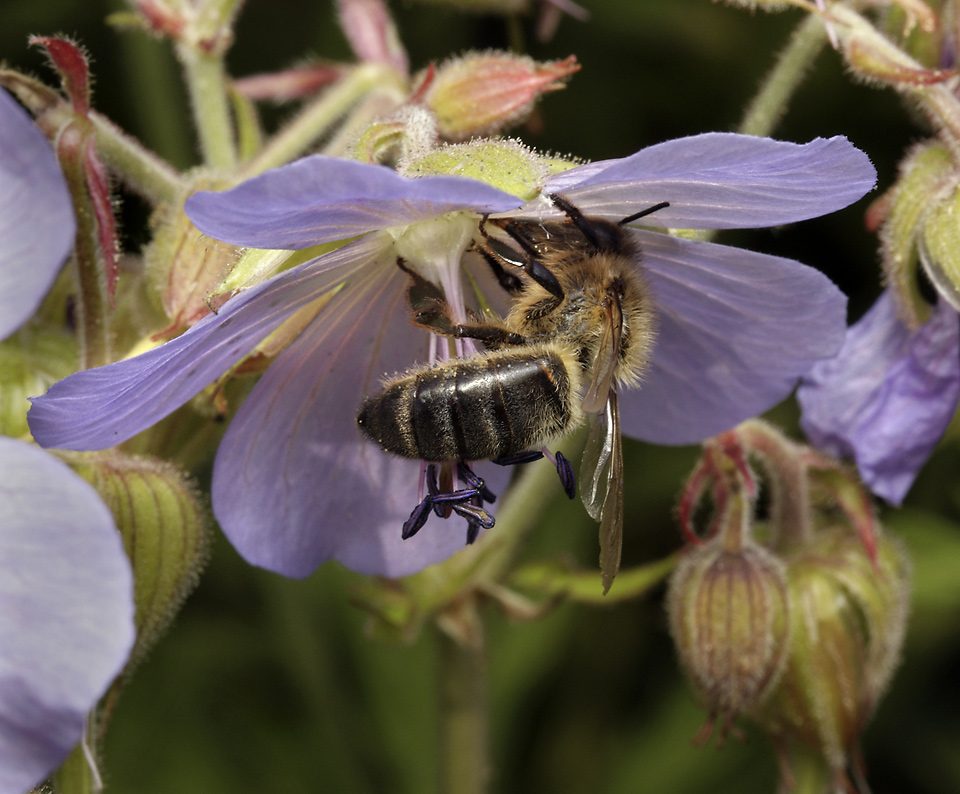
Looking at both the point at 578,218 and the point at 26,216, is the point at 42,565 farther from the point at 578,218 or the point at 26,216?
the point at 578,218

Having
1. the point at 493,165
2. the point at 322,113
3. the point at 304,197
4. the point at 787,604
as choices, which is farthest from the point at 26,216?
the point at 787,604

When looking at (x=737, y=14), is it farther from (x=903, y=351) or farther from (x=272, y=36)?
(x=903, y=351)

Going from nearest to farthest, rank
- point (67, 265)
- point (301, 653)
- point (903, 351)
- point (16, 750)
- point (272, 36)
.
A: point (16, 750) < point (67, 265) < point (903, 351) < point (301, 653) < point (272, 36)

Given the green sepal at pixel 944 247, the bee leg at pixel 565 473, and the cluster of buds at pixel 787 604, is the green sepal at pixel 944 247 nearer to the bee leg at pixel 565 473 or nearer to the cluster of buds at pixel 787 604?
the cluster of buds at pixel 787 604

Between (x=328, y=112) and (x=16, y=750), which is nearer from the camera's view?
(x=16, y=750)

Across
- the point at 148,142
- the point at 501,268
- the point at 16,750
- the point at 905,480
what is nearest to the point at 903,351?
the point at 905,480

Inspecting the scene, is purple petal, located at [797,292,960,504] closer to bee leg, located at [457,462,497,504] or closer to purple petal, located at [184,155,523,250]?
bee leg, located at [457,462,497,504]

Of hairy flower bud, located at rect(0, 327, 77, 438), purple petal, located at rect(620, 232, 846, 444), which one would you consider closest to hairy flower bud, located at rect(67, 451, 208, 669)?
hairy flower bud, located at rect(0, 327, 77, 438)

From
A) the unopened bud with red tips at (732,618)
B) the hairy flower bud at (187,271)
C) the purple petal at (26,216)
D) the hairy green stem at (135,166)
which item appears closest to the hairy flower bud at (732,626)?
the unopened bud with red tips at (732,618)

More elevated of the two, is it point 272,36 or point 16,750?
point 16,750
